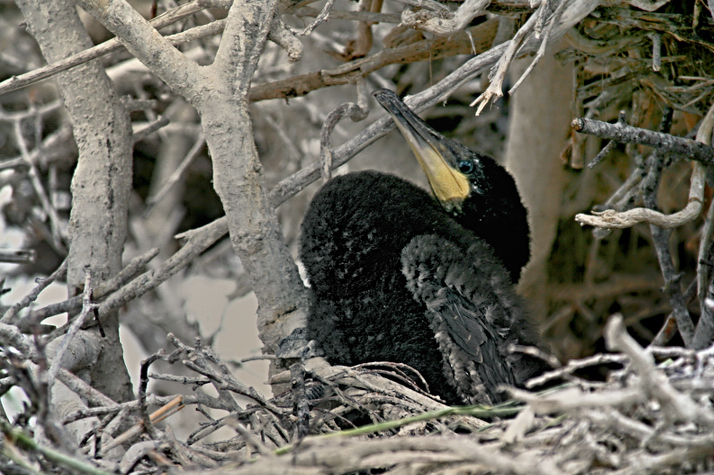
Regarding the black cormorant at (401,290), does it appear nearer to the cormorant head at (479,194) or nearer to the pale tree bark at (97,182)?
the cormorant head at (479,194)

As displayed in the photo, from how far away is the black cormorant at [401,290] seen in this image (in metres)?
1.86

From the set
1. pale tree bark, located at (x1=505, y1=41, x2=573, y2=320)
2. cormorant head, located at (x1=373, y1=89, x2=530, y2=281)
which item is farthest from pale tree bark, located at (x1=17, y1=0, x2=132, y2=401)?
pale tree bark, located at (x1=505, y1=41, x2=573, y2=320)

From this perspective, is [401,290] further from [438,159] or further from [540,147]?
[540,147]

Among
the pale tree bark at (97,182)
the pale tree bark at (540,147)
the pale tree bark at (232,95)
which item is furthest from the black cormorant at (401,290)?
the pale tree bark at (540,147)

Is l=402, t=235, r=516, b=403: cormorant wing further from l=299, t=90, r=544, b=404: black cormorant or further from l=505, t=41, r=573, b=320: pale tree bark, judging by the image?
l=505, t=41, r=573, b=320: pale tree bark

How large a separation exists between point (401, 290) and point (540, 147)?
1.55 meters

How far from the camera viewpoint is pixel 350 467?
1058 millimetres

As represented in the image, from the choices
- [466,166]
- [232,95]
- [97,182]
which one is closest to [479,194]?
[466,166]

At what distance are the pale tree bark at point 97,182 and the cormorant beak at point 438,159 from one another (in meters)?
0.88

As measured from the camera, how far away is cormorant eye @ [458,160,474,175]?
90.7 inches

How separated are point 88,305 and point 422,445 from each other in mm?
857

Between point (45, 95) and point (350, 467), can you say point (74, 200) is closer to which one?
point (350, 467)

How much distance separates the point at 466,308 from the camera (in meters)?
1.86

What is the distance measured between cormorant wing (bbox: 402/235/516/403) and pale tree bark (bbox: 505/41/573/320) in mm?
829
